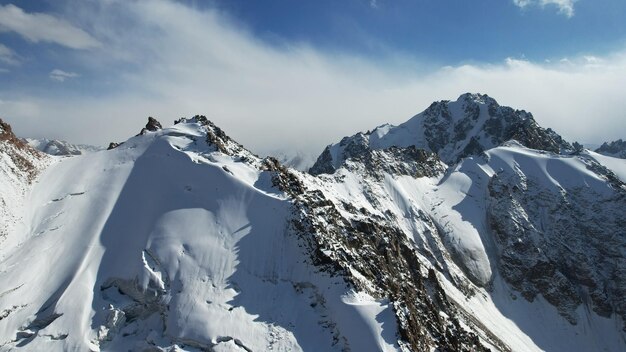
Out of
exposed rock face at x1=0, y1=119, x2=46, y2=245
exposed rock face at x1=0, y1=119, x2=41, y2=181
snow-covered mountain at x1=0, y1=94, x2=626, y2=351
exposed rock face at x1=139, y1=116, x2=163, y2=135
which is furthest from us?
exposed rock face at x1=139, y1=116, x2=163, y2=135

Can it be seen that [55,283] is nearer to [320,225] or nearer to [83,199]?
[83,199]

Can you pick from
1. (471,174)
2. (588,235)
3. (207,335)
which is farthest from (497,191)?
(207,335)

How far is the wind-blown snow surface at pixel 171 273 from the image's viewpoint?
4659 centimetres

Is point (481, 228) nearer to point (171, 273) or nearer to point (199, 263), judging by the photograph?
point (199, 263)

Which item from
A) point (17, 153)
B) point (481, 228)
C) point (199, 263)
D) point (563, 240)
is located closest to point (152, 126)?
point (17, 153)

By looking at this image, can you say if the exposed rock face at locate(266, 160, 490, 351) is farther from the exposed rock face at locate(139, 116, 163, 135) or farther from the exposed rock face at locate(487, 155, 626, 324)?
the exposed rock face at locate(487, 155, 626, 324)

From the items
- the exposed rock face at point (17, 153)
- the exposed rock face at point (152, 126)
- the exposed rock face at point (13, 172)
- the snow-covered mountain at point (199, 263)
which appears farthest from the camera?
the exposed rock face at point (152, 126)

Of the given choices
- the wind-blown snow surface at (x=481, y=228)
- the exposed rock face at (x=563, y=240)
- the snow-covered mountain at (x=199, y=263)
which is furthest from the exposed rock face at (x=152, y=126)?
the exposed rock face at (x=563, y=240)

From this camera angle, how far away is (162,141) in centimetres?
7700

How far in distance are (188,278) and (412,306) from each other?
2816cm

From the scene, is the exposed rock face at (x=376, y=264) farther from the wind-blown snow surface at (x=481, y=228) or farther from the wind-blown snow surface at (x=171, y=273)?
the wind-blown snow surface at (x=481, y=228)

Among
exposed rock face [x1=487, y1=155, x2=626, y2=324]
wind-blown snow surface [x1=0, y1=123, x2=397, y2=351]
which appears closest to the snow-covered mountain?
wind-blown snow surface [x1=0, y1=123, x2=397, y2=351]

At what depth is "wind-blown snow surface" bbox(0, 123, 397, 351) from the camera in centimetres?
4659

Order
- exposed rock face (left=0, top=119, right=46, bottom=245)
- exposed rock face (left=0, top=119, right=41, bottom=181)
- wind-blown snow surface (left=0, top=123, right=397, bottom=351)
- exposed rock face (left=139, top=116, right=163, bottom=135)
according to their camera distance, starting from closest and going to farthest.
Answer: wind-blown snow surface (left=0, top=123, right=397, bottom=351) → exposed rock face (left=0, top=119, right=46, bottom=245) → exposed rock face (left=0, top=119, right=41, bottom=181) → exposed rock face (left=139, top=116, right=163, bottom=135)
